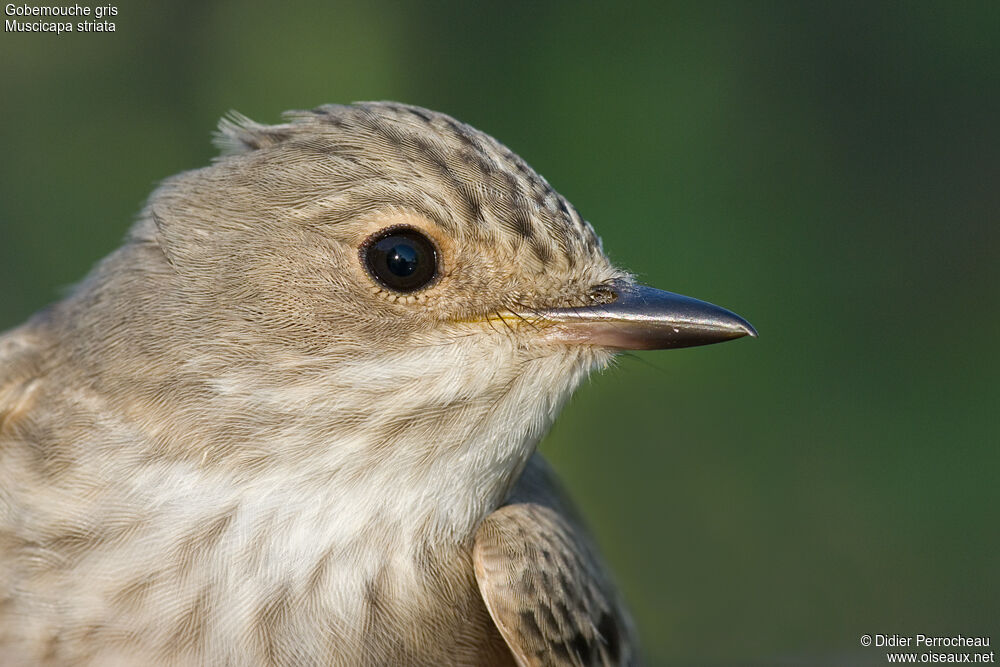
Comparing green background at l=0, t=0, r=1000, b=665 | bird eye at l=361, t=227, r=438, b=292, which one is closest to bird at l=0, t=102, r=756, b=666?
bird eye at l=361, t=227, r=438, b=292

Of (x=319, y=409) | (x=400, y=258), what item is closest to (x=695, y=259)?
(x=400, y=258)

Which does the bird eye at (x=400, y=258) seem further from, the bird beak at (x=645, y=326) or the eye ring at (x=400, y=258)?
the bird beak at (x=645, y=326)

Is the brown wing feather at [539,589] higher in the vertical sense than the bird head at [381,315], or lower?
lower

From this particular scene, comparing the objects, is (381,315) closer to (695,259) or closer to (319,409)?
(319,409)

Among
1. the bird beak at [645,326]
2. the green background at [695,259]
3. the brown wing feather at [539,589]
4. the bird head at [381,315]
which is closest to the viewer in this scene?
the bird head at [381,315]

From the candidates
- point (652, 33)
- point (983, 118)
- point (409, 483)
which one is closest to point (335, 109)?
point (409, 483)

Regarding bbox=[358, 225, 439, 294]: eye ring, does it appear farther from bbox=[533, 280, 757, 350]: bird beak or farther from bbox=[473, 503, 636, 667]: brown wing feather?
bbox=[473, 503, 636, 667]: brown wing feather

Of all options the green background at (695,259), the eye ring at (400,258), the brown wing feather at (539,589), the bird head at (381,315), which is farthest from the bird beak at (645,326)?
the green background at (695,259)
